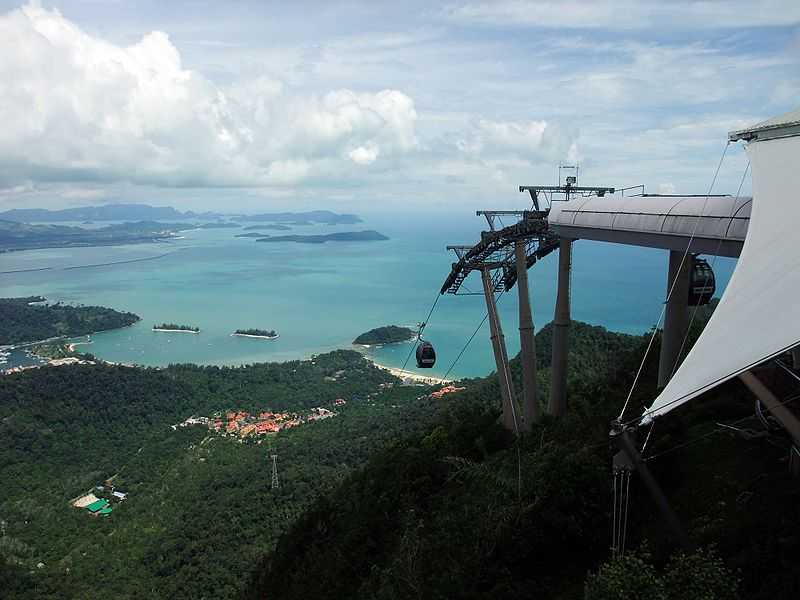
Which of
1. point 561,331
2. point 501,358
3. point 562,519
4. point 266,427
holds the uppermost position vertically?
point 561,331

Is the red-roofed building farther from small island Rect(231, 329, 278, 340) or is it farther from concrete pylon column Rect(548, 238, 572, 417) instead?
small island Rect(231, 329, 278, 340)

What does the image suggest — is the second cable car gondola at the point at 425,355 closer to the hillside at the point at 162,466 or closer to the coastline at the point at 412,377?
the hillside at the point at 162,466

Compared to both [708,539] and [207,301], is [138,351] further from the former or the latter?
[708,539]

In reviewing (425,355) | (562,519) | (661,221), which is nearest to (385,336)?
(425,355)

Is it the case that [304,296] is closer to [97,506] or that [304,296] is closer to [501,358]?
[97,506]

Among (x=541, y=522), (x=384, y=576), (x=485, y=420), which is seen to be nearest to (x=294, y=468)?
(x=485, y=420)

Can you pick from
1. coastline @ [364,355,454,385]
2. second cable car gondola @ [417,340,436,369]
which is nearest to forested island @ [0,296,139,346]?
coastline @ [364,355,454,385]

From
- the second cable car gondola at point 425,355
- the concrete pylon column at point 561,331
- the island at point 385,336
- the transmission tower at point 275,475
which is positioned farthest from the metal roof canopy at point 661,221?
the island at point 385,336
